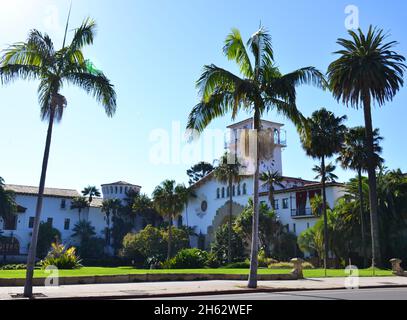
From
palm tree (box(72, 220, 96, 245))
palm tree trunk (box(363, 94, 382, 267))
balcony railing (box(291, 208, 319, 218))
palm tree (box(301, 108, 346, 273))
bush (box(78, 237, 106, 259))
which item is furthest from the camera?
palm tree (box(72, 220, 96, 245))

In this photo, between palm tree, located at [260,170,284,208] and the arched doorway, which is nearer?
palm tree, located at [260,170,284,208]

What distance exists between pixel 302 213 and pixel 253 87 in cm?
3888

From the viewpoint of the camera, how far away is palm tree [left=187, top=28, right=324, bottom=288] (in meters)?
20.0

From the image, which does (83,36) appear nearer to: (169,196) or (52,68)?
(52,68)

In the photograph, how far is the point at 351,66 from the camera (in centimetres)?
3769

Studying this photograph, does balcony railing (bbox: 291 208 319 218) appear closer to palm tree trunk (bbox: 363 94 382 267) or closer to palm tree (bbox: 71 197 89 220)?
palm tree trunk (bbox: 363 94 382 267)

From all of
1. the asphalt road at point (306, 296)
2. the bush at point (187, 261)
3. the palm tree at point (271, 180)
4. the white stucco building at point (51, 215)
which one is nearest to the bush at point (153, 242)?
the palm tree at point (271, 180)

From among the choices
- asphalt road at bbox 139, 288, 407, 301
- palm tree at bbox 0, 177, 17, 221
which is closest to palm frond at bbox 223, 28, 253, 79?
asphalt road at bbox 139, 288, 407, 301

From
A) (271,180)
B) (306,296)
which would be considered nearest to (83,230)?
(271,180)

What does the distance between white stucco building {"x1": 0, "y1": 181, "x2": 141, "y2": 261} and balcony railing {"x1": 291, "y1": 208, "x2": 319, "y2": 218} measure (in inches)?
1437

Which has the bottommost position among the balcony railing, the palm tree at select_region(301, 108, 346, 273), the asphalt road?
the asphalt road
